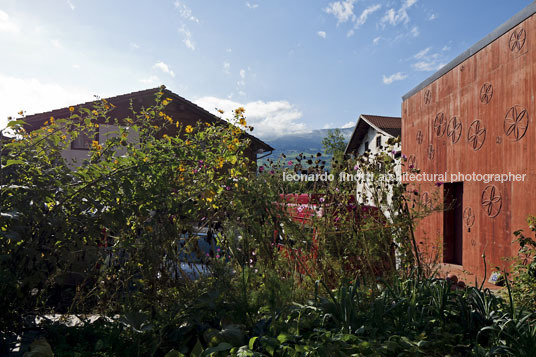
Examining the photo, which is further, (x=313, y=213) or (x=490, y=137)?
(x=490, y=137)

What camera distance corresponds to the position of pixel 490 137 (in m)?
6.63

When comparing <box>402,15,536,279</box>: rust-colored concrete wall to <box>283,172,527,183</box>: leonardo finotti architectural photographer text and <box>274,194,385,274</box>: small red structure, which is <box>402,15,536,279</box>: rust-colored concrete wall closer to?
<box>283,172,527,183</box>: leonardo finotti architectural photographer text

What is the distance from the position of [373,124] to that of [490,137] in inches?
592

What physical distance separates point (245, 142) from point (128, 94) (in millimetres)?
12612

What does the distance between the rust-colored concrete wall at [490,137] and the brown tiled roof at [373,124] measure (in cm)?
1332

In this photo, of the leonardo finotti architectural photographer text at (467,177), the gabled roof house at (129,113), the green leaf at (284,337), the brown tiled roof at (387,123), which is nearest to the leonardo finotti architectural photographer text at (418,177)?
the leonardo finotti architectural photographer text at (467,177)

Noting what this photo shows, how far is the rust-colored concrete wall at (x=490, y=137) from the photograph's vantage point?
5750 mm

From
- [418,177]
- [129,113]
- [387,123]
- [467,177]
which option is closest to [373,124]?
[387,123]

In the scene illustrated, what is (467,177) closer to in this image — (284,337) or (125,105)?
(284,337)

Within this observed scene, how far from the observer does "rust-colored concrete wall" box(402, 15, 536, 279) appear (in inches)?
226

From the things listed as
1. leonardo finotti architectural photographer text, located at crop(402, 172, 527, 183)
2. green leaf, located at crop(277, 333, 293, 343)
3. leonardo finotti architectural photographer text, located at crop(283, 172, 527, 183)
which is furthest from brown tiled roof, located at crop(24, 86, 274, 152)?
green leaf, located at crop(277, 333, 293, 343)

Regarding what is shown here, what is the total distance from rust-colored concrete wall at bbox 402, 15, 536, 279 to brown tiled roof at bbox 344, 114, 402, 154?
1332 cm

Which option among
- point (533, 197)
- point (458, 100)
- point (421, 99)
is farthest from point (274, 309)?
point (421, 99)

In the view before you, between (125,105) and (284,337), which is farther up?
(125,105)
